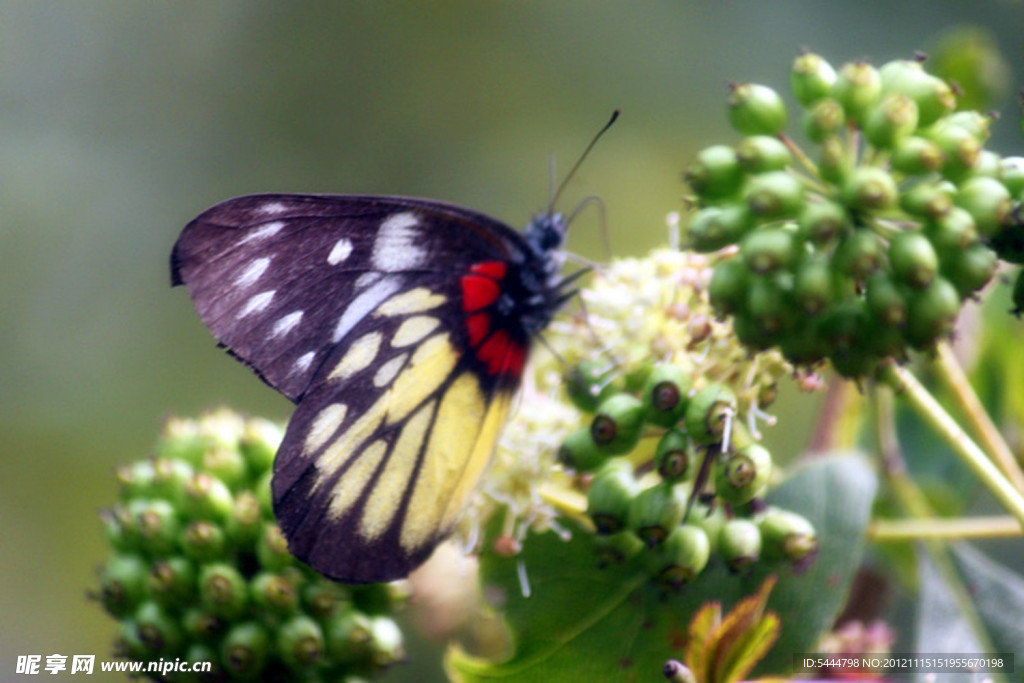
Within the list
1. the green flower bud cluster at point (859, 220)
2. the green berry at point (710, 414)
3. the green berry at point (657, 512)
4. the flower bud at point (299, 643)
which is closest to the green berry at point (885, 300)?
the green flower bud cluster at point (859, 220)

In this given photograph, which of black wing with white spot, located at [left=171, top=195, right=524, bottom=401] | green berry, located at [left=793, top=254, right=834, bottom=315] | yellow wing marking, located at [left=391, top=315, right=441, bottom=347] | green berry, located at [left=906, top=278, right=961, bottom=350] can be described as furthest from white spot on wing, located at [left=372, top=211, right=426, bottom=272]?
green berry, located at [left=906, top=278, right=961, bottom=350]

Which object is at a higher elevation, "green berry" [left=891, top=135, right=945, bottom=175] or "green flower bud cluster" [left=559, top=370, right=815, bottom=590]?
"green berry" [left=891, top=135, right=945, bottom=175]

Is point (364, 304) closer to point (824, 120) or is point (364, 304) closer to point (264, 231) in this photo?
point (264, 231)

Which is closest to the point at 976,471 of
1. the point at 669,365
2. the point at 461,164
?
the point at 669,365

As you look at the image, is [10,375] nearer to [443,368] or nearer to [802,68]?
[443,368]

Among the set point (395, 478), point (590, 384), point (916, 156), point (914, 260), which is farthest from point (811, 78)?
point (395, 478)

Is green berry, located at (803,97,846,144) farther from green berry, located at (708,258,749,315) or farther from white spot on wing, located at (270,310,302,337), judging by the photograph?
white spot on wing, located at (270,310,302,337)

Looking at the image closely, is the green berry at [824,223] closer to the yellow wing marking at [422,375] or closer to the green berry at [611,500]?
the green berry at [611,500]
